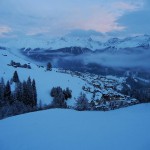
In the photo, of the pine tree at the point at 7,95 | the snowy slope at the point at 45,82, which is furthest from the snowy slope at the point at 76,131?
the snowy slope at the point at 45,82

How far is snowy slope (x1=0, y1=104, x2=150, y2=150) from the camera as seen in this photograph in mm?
15133

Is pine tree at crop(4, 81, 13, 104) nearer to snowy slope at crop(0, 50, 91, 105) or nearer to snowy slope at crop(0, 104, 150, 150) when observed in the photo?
snowy slope at crop(0, 50, 91, 105)

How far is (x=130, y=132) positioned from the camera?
16625 millimetres

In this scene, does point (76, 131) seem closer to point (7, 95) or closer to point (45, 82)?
point (7, 95)

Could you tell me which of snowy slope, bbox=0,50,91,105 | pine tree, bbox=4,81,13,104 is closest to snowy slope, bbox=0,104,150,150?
pine tree, bbox=4,81,13,104

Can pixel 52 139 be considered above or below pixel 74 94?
above

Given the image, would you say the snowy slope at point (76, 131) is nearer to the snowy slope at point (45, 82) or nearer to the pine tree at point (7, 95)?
the pine tree at point (7, 95)

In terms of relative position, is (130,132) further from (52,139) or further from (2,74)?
(2,74)

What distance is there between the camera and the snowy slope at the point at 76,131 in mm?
15133

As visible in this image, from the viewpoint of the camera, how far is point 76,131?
17.6m

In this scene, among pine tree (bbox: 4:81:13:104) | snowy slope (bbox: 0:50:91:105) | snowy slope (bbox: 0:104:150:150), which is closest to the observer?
snowy slope (bbox: 0:104:150:150)

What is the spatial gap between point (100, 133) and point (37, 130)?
168 inches

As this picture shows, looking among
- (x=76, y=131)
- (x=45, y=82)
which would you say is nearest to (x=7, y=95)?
(x=45, y=82)

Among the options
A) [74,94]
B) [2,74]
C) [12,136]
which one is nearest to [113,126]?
[12,136]
